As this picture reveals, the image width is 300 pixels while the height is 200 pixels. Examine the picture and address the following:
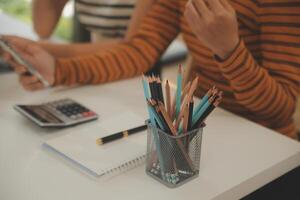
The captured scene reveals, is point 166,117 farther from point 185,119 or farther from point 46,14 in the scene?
point 46,14

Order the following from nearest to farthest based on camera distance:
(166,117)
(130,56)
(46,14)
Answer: (166,117), (130,56), (46,14)

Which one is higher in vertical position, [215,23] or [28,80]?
[215,23]

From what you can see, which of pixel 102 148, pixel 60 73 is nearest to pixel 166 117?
pixel 102 148

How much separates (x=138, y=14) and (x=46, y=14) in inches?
11.6

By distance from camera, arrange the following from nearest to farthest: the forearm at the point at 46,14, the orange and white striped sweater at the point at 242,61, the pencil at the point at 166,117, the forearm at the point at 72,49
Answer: the pencil at the point at 166,117
the orange and white striped sweater at the point at 242,61
the forearm at the point at 72,49
the forearm at the point at 46,14

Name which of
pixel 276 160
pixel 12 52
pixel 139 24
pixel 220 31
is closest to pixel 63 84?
pixel 12 52

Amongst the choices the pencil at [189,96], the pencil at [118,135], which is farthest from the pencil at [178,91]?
the pencil at [118,135]

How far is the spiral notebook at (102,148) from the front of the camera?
2.20ft

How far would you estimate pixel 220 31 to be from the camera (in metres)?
0.77

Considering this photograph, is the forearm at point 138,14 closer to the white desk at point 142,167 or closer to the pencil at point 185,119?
the white desk at point 142,167

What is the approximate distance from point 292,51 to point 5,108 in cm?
59

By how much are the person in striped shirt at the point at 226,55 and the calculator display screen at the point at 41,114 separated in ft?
0.42

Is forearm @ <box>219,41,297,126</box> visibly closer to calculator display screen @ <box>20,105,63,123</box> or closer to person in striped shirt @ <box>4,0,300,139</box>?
person in striped shirt @ <box>4,0,300,139</box>

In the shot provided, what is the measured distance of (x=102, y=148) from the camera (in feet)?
2.37
